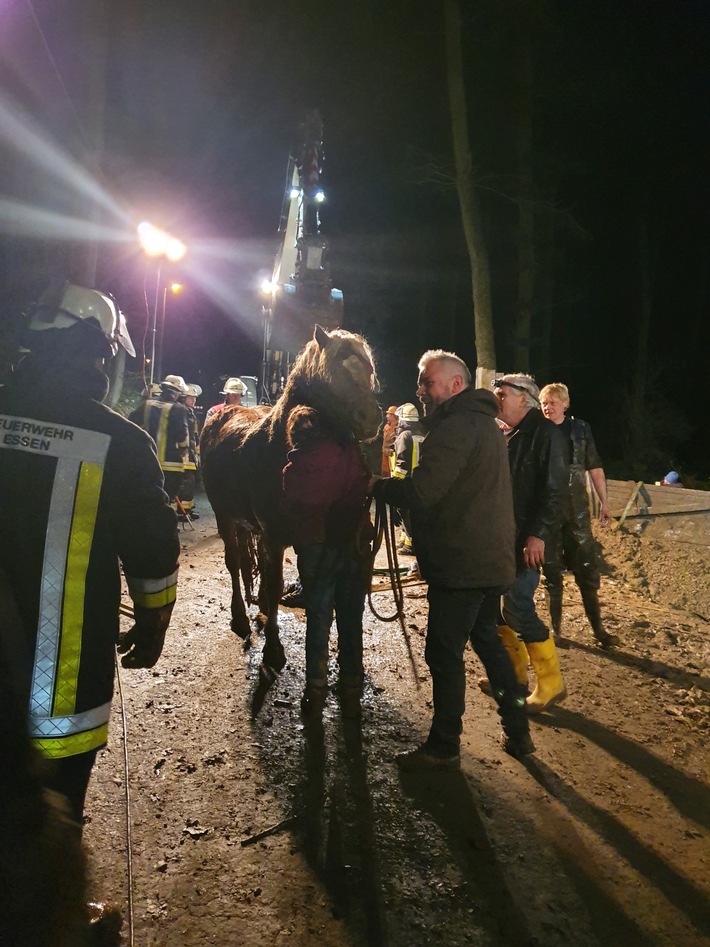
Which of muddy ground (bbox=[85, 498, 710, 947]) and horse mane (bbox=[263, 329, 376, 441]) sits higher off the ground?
horse mane (bbox=[263, 329, 376, 441])

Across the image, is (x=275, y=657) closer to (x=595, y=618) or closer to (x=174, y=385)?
(x=595, y=618)

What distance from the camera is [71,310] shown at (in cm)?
184

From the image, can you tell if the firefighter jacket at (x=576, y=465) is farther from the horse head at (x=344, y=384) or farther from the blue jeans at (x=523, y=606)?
the horse head at (x=344, y=384)

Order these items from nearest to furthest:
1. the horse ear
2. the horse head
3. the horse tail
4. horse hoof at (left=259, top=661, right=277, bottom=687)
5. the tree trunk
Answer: the horse head → the horse ear → horse hoof at (left=259, top=661, right=277, bottom=687) → the horse tail → the tree trunk

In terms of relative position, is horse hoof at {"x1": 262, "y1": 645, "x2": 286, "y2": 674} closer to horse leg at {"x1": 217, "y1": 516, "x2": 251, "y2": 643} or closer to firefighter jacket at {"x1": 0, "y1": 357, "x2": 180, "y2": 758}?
horse leg at {"x1": 217, "y1": 516, "x2": 251, "y2": 643}

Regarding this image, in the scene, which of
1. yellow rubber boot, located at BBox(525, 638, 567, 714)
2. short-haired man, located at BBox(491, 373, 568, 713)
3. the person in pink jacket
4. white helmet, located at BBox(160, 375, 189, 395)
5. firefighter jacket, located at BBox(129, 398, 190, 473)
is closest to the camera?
the person in pink jacket

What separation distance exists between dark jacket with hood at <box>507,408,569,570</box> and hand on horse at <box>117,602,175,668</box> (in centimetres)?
236

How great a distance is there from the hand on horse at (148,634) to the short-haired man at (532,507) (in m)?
2.30

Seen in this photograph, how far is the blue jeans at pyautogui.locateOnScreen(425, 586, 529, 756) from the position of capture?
285 cm

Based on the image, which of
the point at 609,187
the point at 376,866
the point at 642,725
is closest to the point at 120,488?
the point at 376,866

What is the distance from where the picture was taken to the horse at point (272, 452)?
131 inches

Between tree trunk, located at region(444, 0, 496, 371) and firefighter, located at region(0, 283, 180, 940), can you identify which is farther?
tree trunk, located at region(444, 0, 496, 371)

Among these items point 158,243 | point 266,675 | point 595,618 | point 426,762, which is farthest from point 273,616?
point 158,243

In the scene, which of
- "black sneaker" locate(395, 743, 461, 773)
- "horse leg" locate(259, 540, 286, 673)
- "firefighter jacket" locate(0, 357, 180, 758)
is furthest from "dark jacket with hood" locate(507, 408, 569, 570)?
"firefighter jacket" locate(0, 357, 180, 758)
